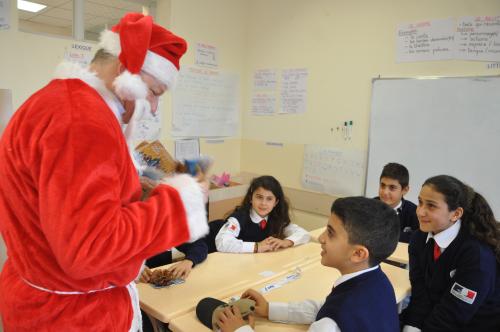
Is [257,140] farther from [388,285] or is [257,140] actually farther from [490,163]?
[388,285]

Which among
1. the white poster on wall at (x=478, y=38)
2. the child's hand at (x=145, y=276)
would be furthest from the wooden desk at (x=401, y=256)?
the white poster on wall at (x=478, y=38)

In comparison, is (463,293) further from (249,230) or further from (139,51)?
(139,51)

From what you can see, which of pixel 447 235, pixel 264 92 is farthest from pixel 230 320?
pixel 264 92

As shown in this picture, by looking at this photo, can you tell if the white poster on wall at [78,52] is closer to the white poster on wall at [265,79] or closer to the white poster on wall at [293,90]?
the white poster on wall at [265,79]

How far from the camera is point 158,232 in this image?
802 millimetres

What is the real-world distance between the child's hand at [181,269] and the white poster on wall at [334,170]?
1878 mm

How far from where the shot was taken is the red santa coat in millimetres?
701

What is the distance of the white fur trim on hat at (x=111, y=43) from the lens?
913 millimetres

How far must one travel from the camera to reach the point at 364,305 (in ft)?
3.71

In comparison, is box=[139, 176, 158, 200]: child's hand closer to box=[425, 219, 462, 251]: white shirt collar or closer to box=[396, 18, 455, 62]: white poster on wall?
box=[425, 219, 462, 251]: white shirt collar

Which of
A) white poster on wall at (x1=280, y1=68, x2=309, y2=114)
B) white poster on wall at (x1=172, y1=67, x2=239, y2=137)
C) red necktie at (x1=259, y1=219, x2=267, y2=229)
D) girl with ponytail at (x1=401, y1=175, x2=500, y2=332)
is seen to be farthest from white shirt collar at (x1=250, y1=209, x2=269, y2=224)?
white poster on wall at (x1=280, y1=68, x2=309, y2=114)

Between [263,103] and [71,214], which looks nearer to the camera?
[71,214]

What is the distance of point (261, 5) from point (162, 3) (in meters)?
1.08

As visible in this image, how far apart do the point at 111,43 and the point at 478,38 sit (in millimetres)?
2636
